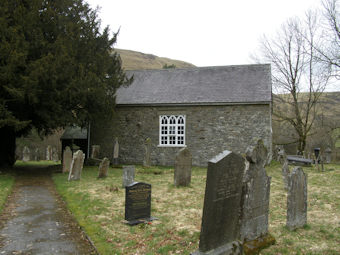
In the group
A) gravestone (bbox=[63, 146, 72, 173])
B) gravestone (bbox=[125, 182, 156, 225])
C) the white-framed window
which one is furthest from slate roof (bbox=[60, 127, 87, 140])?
gravestone (bbox=[125, 182, 156, 225])

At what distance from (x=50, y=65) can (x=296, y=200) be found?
12.3m

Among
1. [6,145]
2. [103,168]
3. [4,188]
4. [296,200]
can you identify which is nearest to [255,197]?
[296,200]

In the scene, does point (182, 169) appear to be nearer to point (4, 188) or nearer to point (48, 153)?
point (4, 188)

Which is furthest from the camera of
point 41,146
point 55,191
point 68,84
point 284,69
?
point 41,146

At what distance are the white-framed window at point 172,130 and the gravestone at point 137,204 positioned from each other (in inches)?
519

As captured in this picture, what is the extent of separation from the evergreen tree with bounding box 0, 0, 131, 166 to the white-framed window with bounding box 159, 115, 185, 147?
4261 millimetres

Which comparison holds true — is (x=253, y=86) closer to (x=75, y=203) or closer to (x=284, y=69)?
(x=284, y=69)

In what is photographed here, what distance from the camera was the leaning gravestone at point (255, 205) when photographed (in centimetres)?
520

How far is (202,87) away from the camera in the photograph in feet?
69.7


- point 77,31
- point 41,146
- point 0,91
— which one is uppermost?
point 77,31

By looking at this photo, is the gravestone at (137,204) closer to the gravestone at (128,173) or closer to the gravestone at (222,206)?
the gravestone at (222,206)

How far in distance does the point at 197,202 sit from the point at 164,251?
12.6ft

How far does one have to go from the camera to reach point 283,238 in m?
5.84

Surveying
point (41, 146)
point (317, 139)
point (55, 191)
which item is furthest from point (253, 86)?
point (41, 146)
